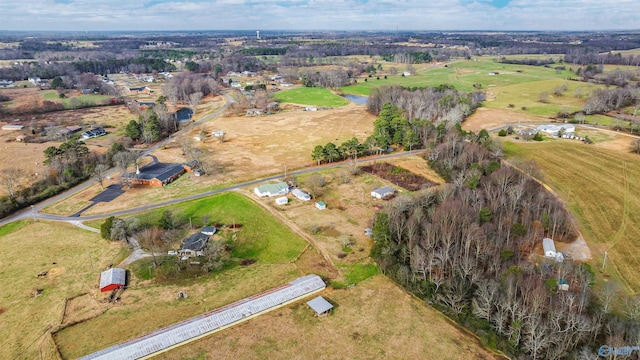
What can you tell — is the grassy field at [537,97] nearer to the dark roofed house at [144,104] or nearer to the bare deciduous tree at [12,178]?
the dark roofed house at [144,104]

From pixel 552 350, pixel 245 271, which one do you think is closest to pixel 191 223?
pixel 245 271

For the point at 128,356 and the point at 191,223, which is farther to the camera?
the point at 191,223

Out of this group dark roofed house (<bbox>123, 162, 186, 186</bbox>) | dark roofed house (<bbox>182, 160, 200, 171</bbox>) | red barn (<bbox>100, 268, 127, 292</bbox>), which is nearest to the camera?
red barn (<bbox>100, 268, 127, 292</bbox>)

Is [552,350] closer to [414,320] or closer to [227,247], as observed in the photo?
[414,320]

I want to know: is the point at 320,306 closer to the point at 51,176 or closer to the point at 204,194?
the point at 204,194

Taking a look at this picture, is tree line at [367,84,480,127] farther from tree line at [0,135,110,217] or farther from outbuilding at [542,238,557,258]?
tree line at [0,135,110,217]

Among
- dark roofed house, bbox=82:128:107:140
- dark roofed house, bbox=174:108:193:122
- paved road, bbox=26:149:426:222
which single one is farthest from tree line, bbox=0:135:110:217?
dark roofed house, bbox=174:108:193:122

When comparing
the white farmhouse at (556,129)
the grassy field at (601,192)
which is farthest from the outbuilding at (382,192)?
the white farmhouse at (556,129)
